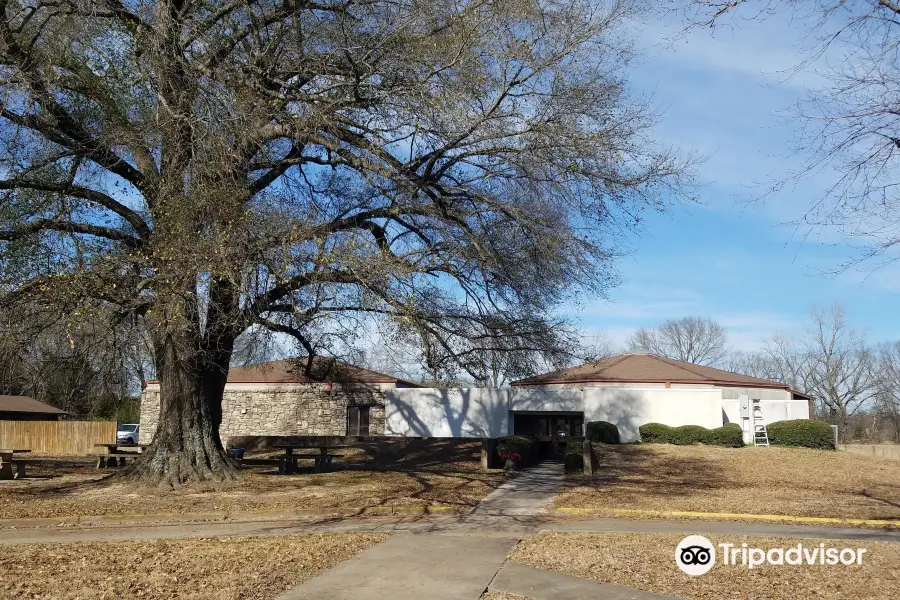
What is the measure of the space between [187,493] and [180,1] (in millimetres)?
9338

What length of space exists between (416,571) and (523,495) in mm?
7053

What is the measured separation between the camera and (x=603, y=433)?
82.4ft

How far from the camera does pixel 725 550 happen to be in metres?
8.96

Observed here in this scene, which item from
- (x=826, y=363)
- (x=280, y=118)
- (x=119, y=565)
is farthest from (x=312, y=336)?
(x=826, y=363)

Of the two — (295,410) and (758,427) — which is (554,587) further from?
(295,410)

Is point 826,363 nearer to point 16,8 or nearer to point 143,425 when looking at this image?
point 143,425

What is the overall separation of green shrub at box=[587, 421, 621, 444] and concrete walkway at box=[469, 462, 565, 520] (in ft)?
17.7

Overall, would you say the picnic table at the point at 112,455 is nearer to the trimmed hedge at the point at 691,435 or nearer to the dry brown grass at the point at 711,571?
the dry brown grass at the point at 711,571

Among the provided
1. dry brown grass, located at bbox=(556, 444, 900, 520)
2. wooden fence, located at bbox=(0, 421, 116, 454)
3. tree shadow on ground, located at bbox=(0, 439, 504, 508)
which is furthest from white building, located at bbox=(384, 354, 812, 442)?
wooden fence, located at bbox=(0, 421, 116, 454)

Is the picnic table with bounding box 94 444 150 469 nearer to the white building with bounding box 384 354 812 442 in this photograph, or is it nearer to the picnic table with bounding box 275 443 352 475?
the picnic table with bounding box 275 443 352 475

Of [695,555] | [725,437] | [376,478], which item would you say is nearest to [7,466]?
[376,478]

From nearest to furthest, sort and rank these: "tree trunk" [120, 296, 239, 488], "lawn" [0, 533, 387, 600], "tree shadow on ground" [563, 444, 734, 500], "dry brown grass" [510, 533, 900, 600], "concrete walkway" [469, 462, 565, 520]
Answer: "dry brown grass" [510, 533, 900, 600] < "lawn" [0, 533, 387, 600] < "concrete walkway" [469, 462, 565, 520] < "tree shadow on ground" [563, 444, 734, 500] < "tree trunk" [120, 296, 239, 488]

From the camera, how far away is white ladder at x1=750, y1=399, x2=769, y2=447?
27.0 meters

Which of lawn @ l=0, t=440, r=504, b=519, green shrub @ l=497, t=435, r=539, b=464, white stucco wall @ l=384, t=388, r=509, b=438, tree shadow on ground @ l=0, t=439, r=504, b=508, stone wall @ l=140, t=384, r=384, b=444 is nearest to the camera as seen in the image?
lawn @ l=0, t=440, r=504, b=519
